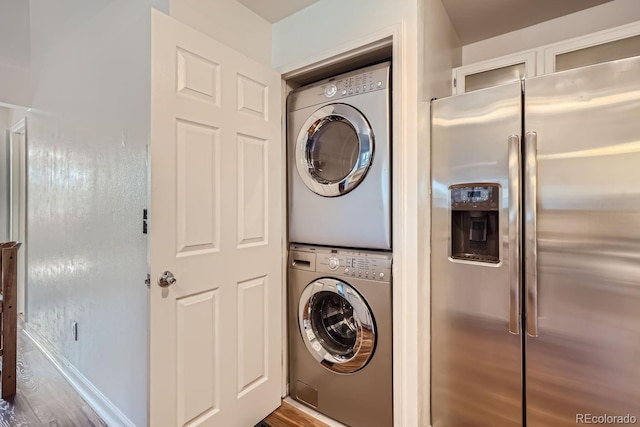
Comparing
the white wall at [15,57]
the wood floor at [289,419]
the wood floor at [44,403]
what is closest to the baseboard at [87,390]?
the wood floor at [44,403]

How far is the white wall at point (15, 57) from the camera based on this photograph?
227 centimetres

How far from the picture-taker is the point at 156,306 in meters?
1.21

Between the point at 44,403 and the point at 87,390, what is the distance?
29 centimetres

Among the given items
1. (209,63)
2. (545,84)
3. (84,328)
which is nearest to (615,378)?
(545,84)

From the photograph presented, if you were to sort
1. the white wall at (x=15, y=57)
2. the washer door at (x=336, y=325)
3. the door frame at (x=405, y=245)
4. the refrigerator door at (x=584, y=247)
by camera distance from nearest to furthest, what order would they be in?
the refrigerator door at (x=584, y=247) < the door frame at (x=405, y=245) < the washer door at (x=336, y=325) < the white wall at (x=15, y=57)

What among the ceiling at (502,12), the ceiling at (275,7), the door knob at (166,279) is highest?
the ceiling at (275,7)

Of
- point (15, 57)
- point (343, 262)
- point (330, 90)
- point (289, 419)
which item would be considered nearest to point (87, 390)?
point (289, 419)

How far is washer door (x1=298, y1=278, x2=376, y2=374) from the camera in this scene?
1567mm

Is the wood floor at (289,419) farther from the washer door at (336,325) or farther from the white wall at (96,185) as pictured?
the white wall at (96,185)

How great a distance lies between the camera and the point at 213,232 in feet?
4.71

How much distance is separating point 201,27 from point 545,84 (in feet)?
5.21

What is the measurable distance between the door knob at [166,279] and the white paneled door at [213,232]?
11mm

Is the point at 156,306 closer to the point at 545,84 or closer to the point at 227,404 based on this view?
the point at 227,404

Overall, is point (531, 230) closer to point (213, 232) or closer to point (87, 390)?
point (213, 232)
